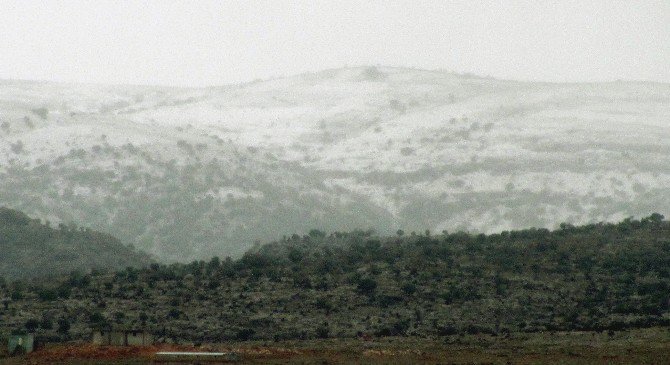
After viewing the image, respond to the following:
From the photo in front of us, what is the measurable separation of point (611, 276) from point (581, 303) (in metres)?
5.93

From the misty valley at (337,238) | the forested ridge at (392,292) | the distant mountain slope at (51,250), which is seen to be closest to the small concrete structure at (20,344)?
the misty valley at (337,238)

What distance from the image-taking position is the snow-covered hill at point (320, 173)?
148000mm

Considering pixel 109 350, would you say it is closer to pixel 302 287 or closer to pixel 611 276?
pixel 302 287

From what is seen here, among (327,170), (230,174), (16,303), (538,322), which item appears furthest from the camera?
(327,170)

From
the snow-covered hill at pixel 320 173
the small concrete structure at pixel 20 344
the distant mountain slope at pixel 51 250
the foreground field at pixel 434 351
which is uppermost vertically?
the snow-covered hill at pixel 320 173

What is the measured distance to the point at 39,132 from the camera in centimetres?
16562

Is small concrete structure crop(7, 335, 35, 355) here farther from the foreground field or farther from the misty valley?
the foreground field

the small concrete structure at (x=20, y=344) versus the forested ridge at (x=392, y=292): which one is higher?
the forested ridge at (x=392, y=292)

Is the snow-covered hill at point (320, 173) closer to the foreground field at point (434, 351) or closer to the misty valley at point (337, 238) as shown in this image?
the misty valley at point (337, 238)

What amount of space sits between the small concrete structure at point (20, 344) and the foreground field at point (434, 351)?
724 millimetres

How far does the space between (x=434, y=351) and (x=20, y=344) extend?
1655 centimetres

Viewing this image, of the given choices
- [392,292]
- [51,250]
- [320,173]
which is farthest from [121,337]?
[320,173]

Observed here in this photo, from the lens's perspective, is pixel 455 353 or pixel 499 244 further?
pixel 499 244

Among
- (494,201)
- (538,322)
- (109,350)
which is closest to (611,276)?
(538,322)
